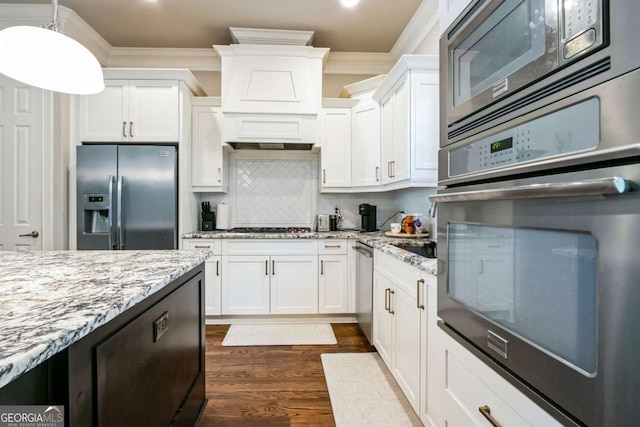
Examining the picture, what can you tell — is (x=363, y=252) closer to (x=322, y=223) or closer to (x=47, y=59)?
(x=322, y=223)

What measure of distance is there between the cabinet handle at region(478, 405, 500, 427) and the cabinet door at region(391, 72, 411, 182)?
1.68 meters

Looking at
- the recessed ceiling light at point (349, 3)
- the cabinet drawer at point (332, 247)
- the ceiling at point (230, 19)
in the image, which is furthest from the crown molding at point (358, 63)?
the cabinet drawer at point (332, 247)

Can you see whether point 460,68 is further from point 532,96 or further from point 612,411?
point 612,411

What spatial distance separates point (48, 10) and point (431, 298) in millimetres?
3811

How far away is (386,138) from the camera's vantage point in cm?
288

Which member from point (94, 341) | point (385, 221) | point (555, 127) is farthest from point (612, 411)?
point (385, 221)

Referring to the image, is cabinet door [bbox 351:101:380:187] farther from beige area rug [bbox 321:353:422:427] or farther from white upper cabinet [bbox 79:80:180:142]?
white upper cabinet [bbox 79:80:180:142]

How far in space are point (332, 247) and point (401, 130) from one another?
1.29 meters

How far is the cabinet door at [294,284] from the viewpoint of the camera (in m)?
3.09

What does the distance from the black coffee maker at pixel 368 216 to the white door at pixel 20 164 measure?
3.00 meters

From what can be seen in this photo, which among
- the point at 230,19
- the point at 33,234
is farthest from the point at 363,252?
the point at 33,234

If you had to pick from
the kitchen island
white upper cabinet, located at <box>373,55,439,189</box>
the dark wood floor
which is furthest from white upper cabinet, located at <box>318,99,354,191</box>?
the kitchen island

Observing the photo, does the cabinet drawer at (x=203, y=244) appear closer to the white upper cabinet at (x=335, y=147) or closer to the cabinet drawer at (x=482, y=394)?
the white upper cabinet at (x=335, y=147)

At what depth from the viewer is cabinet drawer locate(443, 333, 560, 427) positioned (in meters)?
0.75
